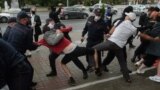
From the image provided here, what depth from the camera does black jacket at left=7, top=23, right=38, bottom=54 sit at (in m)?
6.81

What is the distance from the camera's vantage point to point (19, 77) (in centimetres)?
428

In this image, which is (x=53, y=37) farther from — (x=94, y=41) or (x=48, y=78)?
(x=94, y=41)

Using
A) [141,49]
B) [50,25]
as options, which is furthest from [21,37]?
[141,49]

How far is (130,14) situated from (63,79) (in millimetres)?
2192

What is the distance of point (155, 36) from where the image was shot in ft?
26.0

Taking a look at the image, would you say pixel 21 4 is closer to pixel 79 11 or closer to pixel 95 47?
pixel 79 11

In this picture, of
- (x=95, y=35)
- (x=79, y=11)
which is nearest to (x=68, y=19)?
(x=79, y=11)

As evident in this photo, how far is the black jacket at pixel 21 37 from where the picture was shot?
6.81 meters

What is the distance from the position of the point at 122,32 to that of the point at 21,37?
7.27 feet

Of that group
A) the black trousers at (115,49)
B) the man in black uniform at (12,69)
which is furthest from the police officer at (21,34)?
the man in black uniform at (12,69)

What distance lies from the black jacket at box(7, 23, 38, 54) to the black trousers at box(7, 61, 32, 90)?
8.25ft

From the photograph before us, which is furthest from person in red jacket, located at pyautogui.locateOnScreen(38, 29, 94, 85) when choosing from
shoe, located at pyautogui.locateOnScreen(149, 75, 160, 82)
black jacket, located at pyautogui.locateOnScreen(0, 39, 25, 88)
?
black jacket, located at pyautogui.locateOnScreen(0, 39, 25, 88)

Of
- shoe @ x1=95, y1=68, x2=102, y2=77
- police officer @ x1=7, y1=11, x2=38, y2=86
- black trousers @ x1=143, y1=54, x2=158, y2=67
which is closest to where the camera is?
police officer @ x1=7, y1=11, x2=38, y2=86

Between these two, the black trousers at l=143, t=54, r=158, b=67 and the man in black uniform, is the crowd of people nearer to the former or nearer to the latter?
the black trousers at l=143, t=54, r=158, b=67
